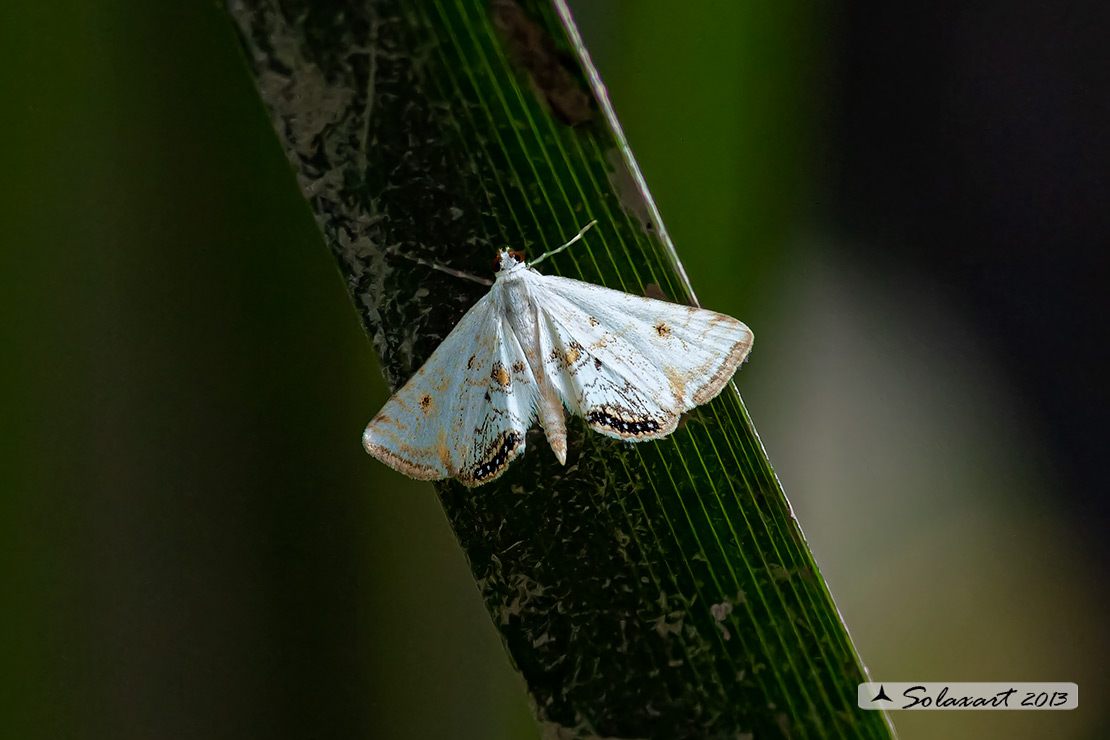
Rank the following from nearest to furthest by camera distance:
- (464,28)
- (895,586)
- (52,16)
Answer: (464,28)
(52,16)
(895,586)

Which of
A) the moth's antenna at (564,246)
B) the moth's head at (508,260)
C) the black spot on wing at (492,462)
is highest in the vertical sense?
the moth's head at (508,260)

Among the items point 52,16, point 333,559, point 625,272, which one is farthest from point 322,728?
point 52,16

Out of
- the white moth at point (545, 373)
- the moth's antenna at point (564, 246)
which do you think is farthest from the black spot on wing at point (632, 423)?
the moth's antenna at point (564, 246)

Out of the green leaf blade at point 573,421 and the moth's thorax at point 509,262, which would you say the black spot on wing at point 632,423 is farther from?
the moth's thorax at point 509,262

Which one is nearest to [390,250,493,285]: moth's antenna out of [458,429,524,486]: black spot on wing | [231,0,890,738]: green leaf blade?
[231,0,890,738]: green leaf blade

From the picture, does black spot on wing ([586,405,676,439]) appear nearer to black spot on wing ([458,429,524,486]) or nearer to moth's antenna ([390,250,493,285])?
black spot on wing ([458,429,524,486])

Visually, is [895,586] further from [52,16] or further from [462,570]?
[52,16]

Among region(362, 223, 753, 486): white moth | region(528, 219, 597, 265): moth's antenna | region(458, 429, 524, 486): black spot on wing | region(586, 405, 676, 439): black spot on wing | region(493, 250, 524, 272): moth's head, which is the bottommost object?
region(586, 405, 676, 439): black spot on wing
